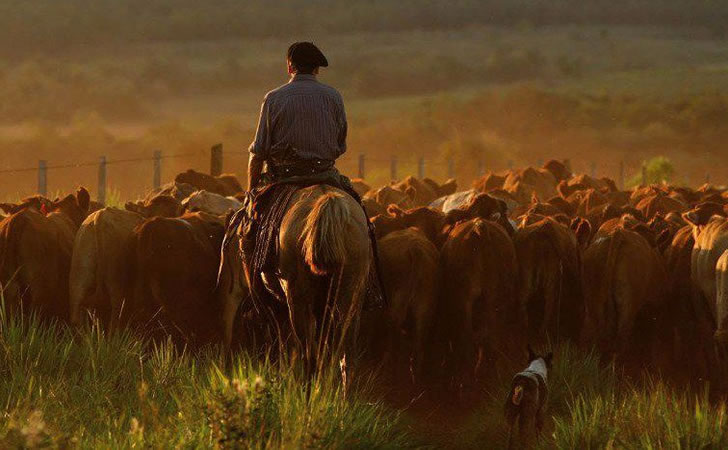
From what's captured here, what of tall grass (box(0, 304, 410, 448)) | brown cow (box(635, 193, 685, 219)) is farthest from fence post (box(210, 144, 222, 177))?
tall grass (box(0, 304, 410, 448))

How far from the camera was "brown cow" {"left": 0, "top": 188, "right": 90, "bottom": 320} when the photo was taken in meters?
11.1

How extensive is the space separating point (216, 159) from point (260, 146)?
15339 mm

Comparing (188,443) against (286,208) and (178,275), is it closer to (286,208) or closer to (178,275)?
(286,208)

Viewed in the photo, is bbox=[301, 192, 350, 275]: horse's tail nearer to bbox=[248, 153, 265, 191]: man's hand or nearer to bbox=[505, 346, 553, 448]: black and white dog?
bbox=[248, 153, 265, 191]: man's hand

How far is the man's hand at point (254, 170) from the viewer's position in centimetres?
891

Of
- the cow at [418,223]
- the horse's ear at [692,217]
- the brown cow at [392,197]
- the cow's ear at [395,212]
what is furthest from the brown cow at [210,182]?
the horse's ear at [692,217]

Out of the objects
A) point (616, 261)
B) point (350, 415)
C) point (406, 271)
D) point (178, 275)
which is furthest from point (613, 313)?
point (350, 415)

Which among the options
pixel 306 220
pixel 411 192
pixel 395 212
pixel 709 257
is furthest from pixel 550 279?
pixel 411 192

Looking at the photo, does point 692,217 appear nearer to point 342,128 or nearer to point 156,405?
point 342,128

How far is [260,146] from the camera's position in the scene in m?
8.84

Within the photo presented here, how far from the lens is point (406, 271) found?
35.1ft

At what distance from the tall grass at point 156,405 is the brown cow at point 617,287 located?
372 centimetres

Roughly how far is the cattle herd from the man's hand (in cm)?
215

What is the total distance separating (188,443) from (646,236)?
717cm
